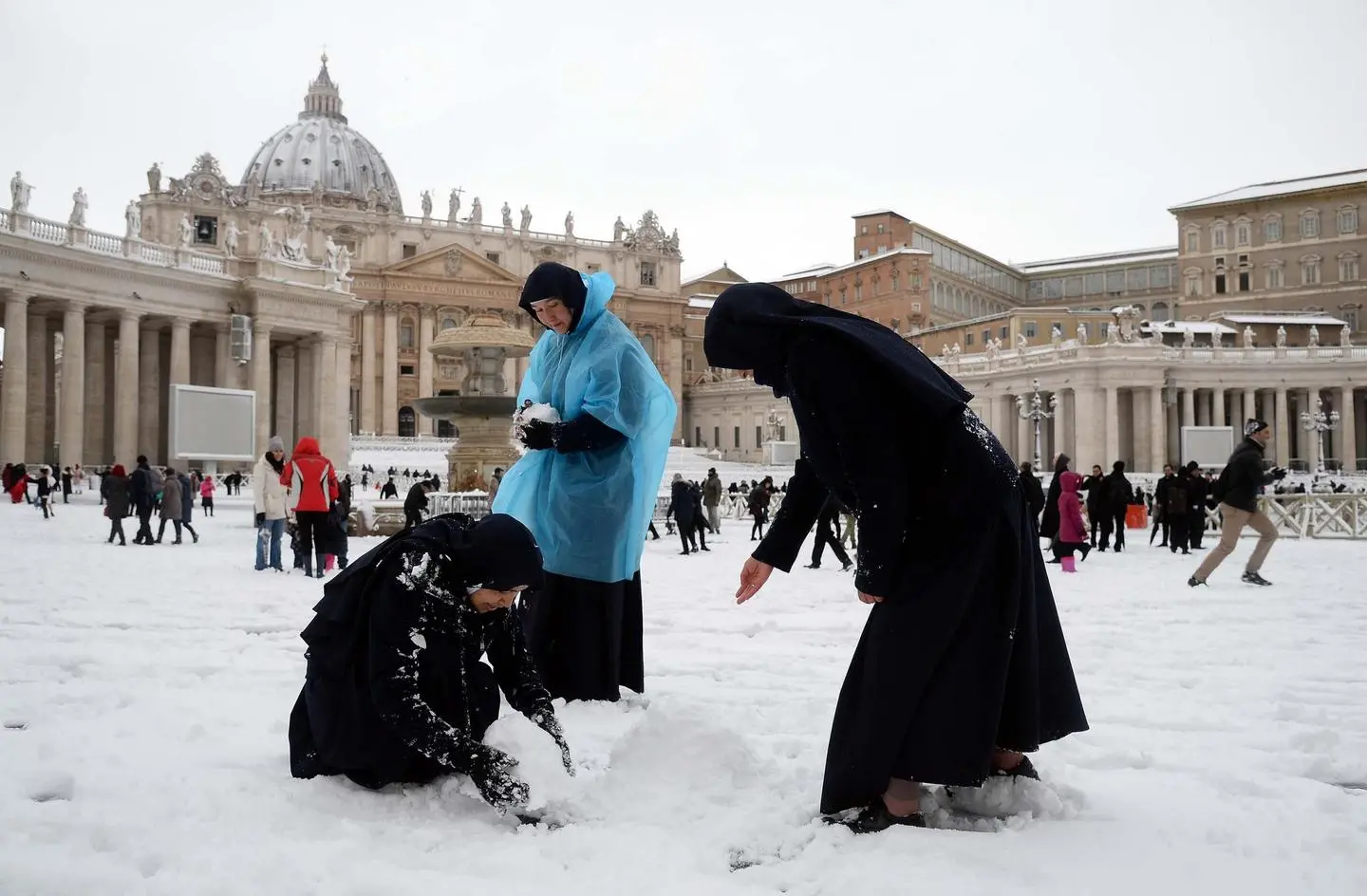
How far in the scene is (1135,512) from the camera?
23000 mm

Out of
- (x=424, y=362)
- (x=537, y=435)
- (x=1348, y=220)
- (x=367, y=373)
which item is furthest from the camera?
(x=424, y=362)

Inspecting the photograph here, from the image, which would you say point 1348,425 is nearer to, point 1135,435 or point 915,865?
point 1135,435

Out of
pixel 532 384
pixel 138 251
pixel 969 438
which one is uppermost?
pixel 138 251

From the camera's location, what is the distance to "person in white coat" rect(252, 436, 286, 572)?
11.6 meters

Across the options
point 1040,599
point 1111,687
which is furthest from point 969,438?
point 1111,687

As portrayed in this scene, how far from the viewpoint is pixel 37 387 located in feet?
105

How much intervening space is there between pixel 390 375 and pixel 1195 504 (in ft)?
182

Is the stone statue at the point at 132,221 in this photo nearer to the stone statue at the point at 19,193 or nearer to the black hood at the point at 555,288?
the stone statue at the point at 19,193

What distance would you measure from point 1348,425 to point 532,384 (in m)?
52.3

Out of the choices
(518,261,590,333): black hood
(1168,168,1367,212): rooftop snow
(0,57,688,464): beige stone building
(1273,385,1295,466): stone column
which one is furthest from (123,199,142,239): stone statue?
(1168,168,1367,212): rooftop snow

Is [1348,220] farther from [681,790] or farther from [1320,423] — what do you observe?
[681,790]

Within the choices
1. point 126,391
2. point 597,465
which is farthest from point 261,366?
point 597,465

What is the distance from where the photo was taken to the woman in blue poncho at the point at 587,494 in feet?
13.8

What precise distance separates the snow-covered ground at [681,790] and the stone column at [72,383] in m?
26.0
